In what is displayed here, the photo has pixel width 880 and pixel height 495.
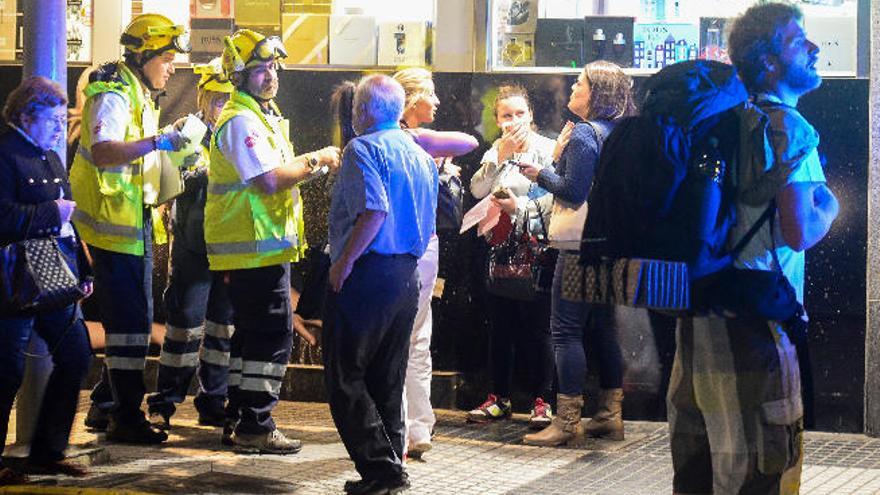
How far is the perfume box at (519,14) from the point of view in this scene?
9664mm

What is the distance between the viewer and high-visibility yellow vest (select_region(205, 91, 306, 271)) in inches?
315

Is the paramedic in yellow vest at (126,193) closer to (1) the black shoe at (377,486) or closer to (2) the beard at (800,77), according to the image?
(1) the black shoe at (377,486)

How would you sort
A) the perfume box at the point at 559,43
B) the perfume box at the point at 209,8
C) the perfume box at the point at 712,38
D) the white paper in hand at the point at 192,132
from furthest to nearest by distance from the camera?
1. the perfume box at the point at 209,8
2. the perfume box at the point at 559,43
3. the perfume box at the point at 712,38
4. the white paper in hand at the point at 192,132

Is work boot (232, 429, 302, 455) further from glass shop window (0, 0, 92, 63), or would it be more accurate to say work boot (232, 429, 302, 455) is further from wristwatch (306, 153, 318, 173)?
glass shop window (0, 0, 92, 63)

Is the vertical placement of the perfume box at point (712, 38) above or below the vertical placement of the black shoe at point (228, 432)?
above

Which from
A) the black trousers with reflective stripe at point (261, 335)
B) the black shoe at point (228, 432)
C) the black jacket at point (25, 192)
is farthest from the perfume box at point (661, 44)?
the black jacket at point (25, 192)

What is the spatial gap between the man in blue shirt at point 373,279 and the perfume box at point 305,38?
2959mm

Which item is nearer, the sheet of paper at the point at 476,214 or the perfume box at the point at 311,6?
the sheet of paper at the point at 476,214

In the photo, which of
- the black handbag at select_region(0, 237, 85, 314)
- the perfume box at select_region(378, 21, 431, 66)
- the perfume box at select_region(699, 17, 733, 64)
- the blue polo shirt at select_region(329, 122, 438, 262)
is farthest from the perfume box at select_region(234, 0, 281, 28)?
the black handbag at select_region(0, 237, 85, 314)

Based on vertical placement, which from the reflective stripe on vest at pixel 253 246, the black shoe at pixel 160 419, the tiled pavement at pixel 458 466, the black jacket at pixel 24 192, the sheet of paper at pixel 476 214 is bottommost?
the tiled pavement at pixel 458 466

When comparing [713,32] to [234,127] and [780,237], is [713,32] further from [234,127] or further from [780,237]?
[780,237]

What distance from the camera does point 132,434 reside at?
8.34 m

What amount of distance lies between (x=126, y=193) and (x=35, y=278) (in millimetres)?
1362

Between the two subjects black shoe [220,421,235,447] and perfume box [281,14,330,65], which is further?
perfume box [281,14,330,65]
